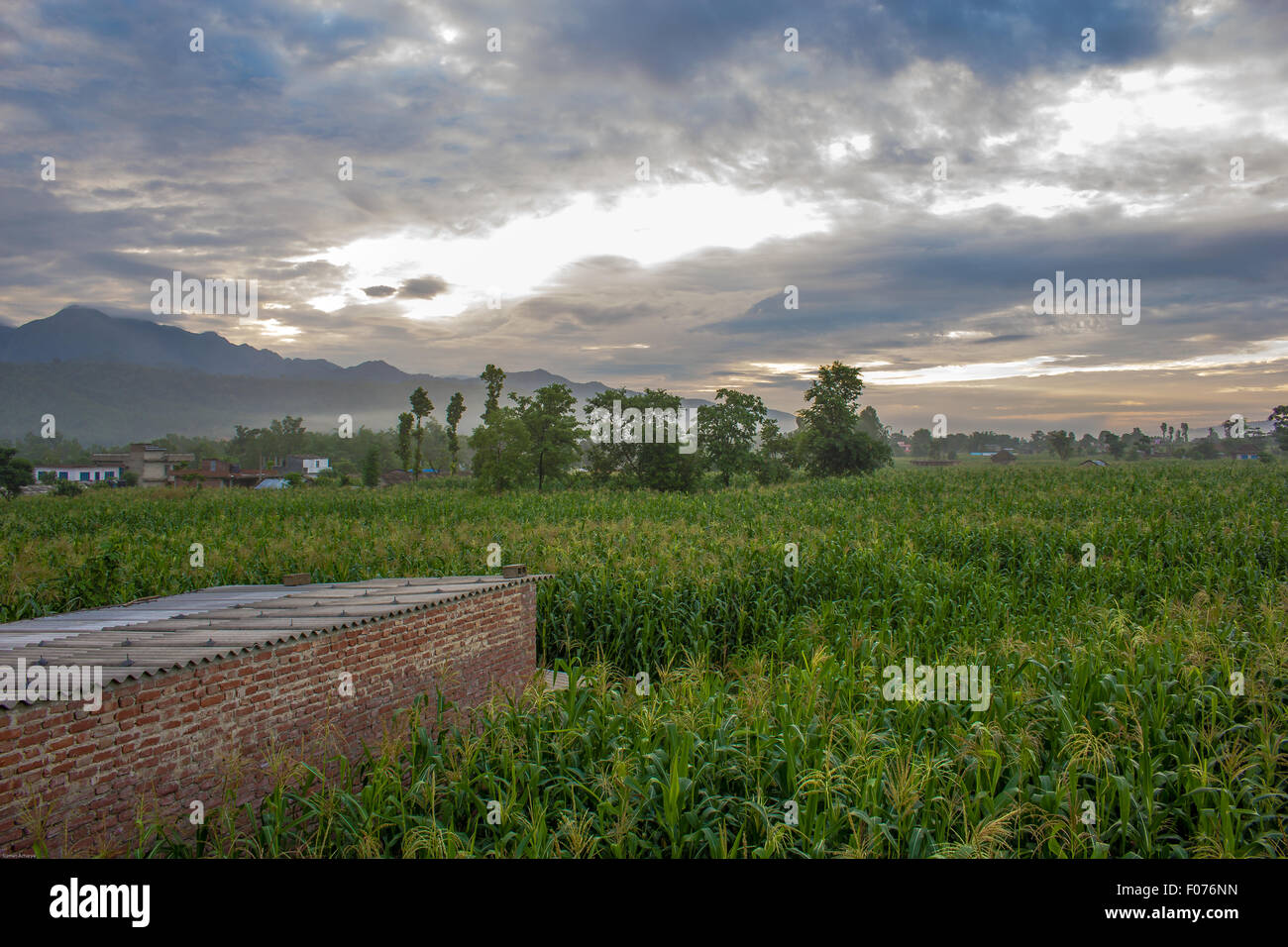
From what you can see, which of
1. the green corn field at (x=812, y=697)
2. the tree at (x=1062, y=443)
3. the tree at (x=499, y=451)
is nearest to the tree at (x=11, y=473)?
the tree at (x=499, y=451)

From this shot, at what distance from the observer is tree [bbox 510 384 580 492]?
43.6 metres

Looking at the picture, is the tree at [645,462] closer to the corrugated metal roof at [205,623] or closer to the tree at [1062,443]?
the corrugated metal roof at [205,623]

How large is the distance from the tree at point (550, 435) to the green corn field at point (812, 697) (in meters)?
22.0

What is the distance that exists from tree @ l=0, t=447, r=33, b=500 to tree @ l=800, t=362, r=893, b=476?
213ft

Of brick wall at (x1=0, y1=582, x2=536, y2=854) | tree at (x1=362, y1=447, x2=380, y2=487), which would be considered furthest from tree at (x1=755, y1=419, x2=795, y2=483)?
brick wall at (x1=0, y1=582, x2=536, y2=854)

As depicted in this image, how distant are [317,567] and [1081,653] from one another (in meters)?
16.2

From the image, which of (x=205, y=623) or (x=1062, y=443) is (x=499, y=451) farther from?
(x=1062, y=443)

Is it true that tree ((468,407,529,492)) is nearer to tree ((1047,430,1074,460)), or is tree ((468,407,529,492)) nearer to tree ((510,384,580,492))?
tree ((510,384,580,492))

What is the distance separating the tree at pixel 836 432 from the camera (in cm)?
5375

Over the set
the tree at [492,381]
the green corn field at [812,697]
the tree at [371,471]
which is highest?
the tree at [492,381]

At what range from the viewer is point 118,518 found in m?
26.9
